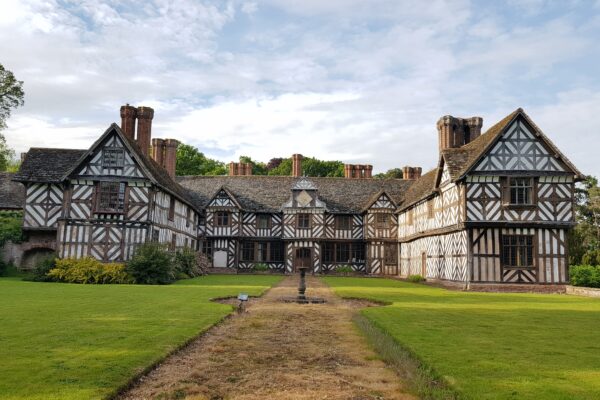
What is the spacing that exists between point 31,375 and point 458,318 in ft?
27.1

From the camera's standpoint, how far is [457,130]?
29.9 m

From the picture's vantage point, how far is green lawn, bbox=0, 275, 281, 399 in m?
5.04

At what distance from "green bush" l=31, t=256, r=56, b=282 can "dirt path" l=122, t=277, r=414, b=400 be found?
49.7 ft

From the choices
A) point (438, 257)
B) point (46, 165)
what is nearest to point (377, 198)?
point (438, 257)

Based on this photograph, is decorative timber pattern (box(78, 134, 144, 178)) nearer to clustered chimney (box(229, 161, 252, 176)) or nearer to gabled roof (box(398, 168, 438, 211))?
gabled roof (box(398, 168, 438, 211))

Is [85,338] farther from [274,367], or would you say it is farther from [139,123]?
[139,123]

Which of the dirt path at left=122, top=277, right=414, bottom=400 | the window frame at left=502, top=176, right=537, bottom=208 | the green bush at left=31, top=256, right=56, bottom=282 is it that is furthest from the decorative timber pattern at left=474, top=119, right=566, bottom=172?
the green bush at left=31, top=256, right=56, bottom=282

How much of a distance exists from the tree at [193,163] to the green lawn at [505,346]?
157 ft

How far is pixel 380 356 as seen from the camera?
6.97 m

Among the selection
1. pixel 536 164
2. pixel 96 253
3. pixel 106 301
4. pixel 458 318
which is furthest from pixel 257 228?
pixel 458 318

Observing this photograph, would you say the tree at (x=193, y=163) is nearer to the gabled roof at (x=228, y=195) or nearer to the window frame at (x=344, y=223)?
the gabled roof at (x=228, y=195)

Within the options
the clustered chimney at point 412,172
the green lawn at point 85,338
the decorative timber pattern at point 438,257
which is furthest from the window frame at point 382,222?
the green lawn at point 85,338

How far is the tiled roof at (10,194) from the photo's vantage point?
29.0 meters

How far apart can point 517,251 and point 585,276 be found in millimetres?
3500
